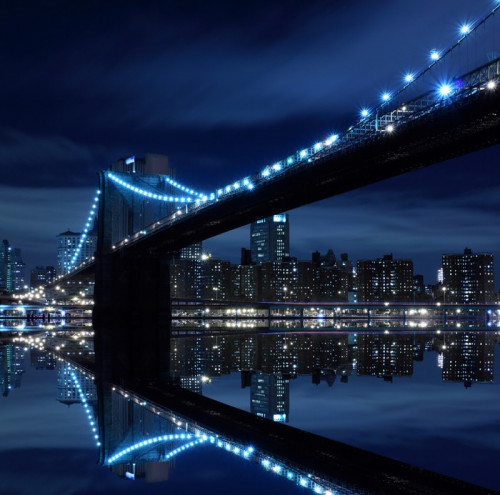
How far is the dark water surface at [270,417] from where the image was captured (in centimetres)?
726

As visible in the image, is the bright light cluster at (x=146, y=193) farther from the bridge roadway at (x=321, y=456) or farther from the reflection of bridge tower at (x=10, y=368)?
the bridge roadway at (x=321, y=456)

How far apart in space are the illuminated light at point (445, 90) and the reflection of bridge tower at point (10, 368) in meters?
19.1

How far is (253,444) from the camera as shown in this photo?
9.03 meters

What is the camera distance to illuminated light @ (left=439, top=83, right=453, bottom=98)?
2878cm

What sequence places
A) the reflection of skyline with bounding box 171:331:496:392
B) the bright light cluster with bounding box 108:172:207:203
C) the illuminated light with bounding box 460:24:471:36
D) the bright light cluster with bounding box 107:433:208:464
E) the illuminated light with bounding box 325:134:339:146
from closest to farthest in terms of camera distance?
the bright light cluster with bounding box 107:433:208:464 < the reflection of skyline with bounding box 171:331:496:392 < the illuminated light with bounding box 460:24:471:36 < the illuminated light with bounding box 325:134:339:146 < the bright light cluster with bounding box 108:172:207:203

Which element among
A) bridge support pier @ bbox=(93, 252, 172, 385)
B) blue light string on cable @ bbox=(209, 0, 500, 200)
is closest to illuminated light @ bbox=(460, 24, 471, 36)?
blue light string on cable @ bbox=(209, 0, 500, 200)

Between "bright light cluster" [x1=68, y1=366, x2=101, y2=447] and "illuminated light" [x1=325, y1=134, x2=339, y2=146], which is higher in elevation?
"illuminated light" [x1=325, y1=134, x2=339, y2=146]

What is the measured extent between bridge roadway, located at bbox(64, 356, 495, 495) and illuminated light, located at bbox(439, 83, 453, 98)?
2021cm

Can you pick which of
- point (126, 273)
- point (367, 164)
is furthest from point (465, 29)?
point (126, 273)

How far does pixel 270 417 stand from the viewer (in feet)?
37.2

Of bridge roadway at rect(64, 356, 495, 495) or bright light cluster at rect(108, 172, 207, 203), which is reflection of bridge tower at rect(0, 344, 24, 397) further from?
bright light cluster at rect(108, 172, 207, 203)

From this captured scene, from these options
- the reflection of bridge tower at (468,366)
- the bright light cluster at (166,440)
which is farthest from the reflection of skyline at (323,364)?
the bright light cluster at (166,440)

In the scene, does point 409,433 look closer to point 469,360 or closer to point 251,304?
point 469,360

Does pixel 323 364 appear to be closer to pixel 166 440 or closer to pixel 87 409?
pixel 87 409
